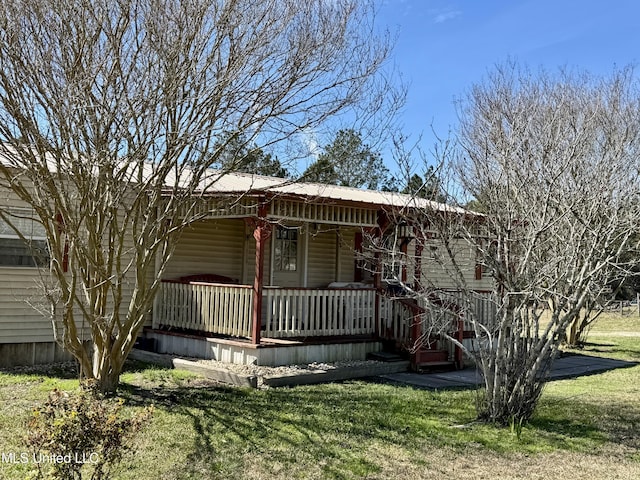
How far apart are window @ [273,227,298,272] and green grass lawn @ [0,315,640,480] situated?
474 centimetres

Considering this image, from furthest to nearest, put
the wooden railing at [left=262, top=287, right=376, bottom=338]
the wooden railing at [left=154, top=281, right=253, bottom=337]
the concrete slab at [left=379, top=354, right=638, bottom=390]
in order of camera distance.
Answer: the wooden railing at [left=262, top=287, right=376, bottom=338] < the wooden railing at [left=154, top=281, right=253, bottom=337] < the concrete slab at [left=379, top=354, right=638, bottom=390]

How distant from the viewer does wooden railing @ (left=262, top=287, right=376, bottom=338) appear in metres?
10.4

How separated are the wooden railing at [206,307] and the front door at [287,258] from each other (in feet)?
9.20

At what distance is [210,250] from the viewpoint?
42.0ft

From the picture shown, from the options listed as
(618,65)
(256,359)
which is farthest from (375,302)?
(618,65)

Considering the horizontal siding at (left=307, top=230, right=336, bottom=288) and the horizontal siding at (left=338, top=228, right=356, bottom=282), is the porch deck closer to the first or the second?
the horizontal siding at (left=307, top=230, right=336, bottom=288)

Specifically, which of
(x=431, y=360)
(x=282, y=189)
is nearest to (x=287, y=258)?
(x=282, y=189)

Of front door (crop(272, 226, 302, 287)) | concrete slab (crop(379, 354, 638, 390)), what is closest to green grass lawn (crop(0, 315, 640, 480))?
concrete slab (crop(379, 354, 638, 390))

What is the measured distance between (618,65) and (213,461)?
12.4 m

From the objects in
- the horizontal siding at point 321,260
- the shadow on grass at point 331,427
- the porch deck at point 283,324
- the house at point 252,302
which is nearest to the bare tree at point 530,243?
the shadow on grass at point 331,427

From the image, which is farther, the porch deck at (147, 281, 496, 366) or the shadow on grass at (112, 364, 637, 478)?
the porch deck at (147, 281, 496, 366)

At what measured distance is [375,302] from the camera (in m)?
11.6

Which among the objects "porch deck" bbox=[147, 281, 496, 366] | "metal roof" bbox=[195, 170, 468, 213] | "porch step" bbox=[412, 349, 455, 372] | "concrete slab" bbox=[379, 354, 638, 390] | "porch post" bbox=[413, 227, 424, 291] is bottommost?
"concrete slab" bbox=[379, 354, 638, 390]

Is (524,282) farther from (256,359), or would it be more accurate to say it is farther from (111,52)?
(111,52)
